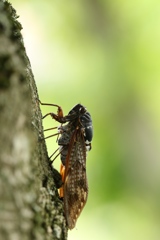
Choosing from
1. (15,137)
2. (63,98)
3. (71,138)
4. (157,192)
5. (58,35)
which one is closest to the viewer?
(15,137)

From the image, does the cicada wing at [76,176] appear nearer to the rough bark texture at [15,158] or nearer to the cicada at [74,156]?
the cicada at [74,156]

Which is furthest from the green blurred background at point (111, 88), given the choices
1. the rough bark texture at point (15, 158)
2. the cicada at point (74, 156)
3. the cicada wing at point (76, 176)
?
the rough bark texture at point (15, 158)

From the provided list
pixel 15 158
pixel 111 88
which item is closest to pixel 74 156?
pixel 15 158

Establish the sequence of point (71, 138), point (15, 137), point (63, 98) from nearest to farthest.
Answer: point (15, 137) → point (71, 138) → point (63, 98)

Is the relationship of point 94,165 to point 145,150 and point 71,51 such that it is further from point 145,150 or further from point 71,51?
point 71,51

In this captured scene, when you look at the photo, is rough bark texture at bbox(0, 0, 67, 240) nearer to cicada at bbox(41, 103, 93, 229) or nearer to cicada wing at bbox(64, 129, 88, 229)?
cicada at bbox(41, 103, 93, 229)

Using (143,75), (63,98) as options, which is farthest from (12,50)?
(143,75)

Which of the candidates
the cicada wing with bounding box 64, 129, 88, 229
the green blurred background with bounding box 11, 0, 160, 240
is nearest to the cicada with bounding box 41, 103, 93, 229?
the cicada wing with bounding box 64, 129, 88, 229
